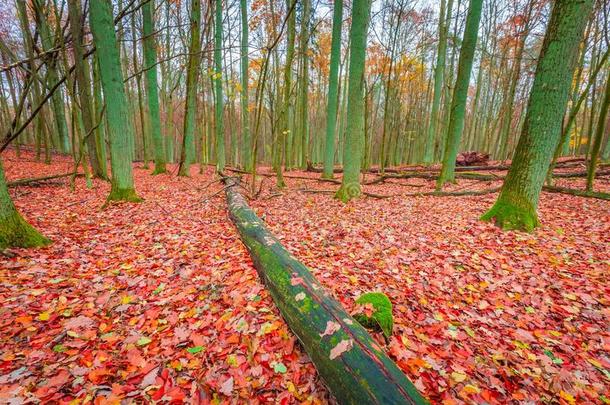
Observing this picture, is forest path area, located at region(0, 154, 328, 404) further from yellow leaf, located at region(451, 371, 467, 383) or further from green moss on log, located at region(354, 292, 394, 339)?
yellow leaf, located at region(451, 371, 467, 383)

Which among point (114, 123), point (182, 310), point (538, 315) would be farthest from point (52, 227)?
point (538, 315)

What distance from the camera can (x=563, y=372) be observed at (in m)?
2.34

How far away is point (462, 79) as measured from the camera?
8320 mm

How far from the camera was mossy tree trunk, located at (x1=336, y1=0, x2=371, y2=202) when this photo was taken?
6871mm

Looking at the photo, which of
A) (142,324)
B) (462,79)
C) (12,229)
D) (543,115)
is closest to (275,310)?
(142,324)

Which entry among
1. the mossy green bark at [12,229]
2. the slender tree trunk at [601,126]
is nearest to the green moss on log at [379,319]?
the mossy green bark at [12,229]

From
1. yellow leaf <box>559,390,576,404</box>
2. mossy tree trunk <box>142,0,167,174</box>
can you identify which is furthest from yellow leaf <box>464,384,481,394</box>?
mossy tree trunk <box>142,0,167,174</box>

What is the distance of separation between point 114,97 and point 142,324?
5817 millimetres

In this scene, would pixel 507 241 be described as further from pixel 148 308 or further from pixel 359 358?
pixel 148 308

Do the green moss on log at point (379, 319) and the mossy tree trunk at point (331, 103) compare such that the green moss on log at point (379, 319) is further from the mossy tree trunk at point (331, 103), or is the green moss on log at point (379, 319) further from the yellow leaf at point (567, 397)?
the mossy tree trunk at point (331, 103)

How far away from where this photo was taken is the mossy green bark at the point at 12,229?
12.3ft

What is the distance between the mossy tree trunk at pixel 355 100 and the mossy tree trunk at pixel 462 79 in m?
3.01

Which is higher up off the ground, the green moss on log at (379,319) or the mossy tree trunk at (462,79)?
the mossy tree trunk at (462,79)

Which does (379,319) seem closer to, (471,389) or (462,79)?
(471,389)
